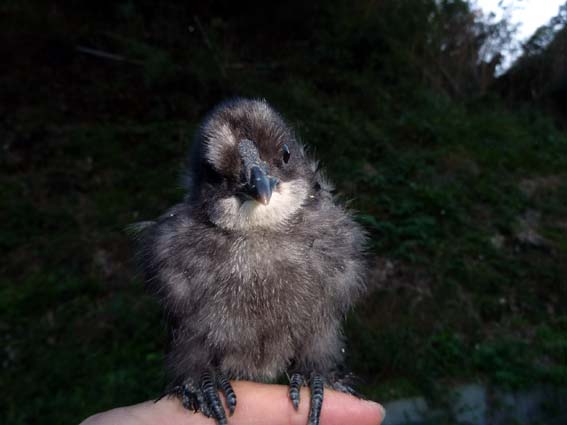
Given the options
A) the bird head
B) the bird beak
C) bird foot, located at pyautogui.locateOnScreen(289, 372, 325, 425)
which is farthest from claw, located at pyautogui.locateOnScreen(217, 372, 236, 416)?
the bird beak

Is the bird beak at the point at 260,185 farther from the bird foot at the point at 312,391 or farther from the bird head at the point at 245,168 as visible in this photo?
the bird foot at the point at 312,391

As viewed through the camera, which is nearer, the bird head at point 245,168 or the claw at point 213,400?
the bird head at point 245,168

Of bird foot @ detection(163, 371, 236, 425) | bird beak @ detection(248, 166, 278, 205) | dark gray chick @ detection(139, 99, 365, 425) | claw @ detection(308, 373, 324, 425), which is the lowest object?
bird foot @ detection(163, 371, 236, 425)

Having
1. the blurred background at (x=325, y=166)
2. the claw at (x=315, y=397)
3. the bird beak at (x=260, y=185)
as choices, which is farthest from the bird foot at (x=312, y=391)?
the blurred background at (x=325, y=166)

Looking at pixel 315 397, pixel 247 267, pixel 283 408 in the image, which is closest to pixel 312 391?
pixel 315 397

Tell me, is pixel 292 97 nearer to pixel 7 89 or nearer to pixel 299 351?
pixel 7 89

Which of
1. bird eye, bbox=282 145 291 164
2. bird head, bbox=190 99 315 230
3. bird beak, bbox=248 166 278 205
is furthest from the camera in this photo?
bird eye, bbox=282 145 291 164

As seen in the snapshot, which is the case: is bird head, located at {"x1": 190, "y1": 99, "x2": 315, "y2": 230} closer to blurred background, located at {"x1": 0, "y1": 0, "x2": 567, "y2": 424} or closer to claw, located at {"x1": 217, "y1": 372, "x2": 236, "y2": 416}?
claw, located at {"x1": 217, "y1": 372, "x2": 236, "y2": 416}
